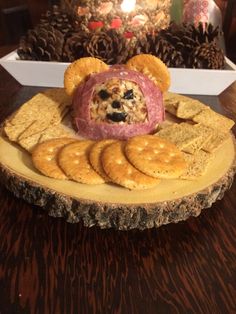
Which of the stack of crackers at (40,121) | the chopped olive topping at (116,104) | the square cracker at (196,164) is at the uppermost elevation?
the chopped olive topping at (116,104)

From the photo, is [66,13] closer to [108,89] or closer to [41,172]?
[108,89]

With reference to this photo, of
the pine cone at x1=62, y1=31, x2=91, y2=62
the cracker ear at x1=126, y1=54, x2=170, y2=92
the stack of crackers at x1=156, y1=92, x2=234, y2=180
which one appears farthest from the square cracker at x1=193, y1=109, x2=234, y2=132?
the pine cone at x1=62, y1=31, x2=91, y2=62

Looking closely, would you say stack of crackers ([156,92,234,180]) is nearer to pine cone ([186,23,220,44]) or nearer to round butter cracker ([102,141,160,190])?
round butter cracker ([102,141,160,190])

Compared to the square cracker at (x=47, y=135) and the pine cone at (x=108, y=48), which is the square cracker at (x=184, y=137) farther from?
the pine cone at (x=108, y=48)

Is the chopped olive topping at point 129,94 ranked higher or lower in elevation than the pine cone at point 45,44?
higher

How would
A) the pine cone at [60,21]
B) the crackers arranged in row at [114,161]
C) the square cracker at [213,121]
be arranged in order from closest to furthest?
the crackers arranged in row at [114,161] < the square cracker at [213,121] < the pine cone at [60,21]

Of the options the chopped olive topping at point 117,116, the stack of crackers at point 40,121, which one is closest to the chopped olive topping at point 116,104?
the chopped olive topping at point 117,116

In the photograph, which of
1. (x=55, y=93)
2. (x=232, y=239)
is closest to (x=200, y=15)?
(x=55, y=93)
